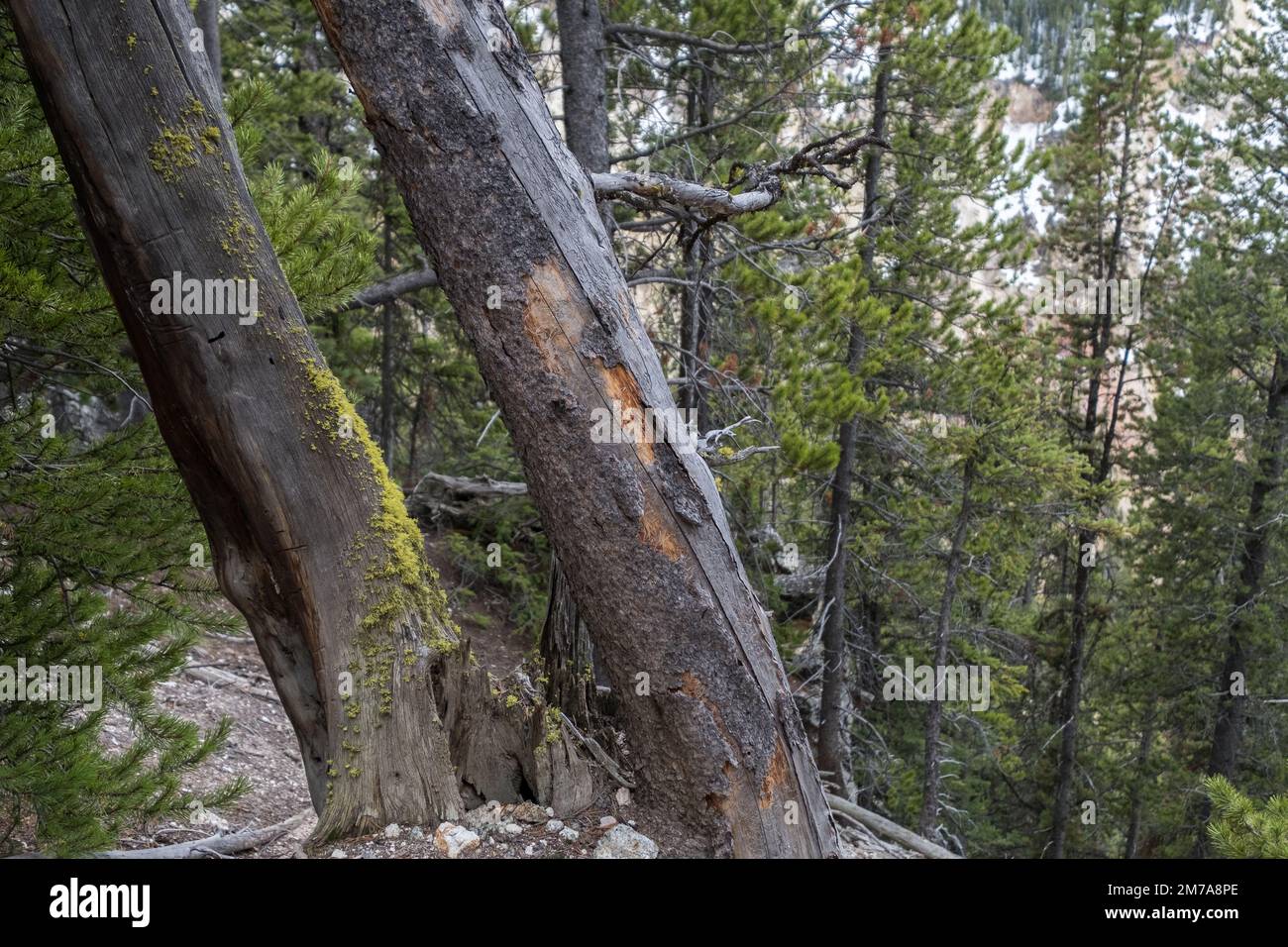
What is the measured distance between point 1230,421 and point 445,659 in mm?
16085

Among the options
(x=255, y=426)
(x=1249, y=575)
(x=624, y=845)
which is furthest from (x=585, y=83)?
(x=1249, y=575)

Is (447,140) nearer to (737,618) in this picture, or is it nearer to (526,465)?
(526,465)

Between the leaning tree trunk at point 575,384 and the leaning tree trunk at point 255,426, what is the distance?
0.50m

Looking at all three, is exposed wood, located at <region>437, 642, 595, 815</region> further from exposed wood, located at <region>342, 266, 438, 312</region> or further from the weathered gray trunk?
exposed wood, located at <region>342, 266, 438, 312</region>

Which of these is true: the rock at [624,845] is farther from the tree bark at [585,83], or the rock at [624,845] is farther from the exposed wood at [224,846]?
the tree bark at [585,83]

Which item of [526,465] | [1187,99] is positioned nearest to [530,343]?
[526,465]

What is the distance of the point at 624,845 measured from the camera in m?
3.00

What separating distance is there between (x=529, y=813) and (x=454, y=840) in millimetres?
282

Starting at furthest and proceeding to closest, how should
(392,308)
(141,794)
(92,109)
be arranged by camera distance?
1. (392,308)
2. (141,794)
3. (92,109)

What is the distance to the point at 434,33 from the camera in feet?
9.42

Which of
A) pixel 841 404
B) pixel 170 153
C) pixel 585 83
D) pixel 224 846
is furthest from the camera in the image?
pixel 841 404

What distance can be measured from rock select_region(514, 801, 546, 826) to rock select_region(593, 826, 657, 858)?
0.23m

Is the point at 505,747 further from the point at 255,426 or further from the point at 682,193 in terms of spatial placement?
the point at 682,193

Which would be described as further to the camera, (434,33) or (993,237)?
(993,237)
